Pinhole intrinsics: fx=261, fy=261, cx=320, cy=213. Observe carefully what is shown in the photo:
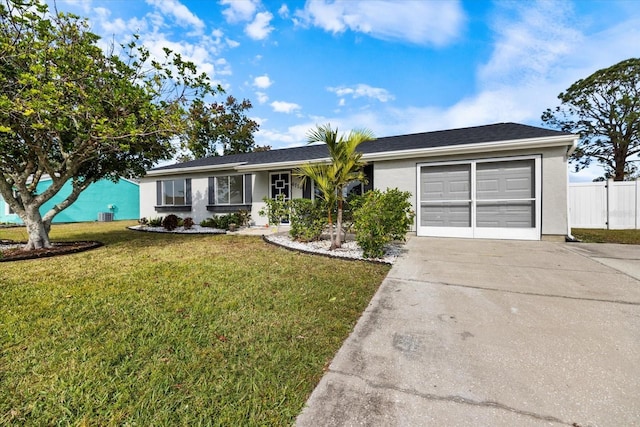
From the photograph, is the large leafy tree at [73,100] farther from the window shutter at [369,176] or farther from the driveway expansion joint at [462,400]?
the driveway expansion joint at [462,400]

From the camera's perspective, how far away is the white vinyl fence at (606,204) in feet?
32.5

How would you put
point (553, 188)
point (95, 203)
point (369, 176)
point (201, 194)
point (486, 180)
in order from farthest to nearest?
point (95, 203)
point (201, 194)
point (369, 176)
point (486, 180)
point (553, 188)

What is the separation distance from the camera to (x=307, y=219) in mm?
6992

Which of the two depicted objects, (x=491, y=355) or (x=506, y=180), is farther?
(x=506, y=180)

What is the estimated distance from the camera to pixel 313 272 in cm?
439

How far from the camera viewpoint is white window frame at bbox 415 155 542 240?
688 cm

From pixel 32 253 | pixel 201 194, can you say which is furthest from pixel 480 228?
pixel 201 194

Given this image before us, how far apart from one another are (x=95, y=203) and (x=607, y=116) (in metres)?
33.3

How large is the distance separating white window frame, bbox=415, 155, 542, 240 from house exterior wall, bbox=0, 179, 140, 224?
16.2 metres

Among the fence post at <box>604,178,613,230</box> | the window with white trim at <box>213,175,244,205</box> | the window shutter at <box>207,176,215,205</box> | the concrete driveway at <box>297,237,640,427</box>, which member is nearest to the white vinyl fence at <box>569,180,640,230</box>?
the fence post at <box>604,178,613,230</box>

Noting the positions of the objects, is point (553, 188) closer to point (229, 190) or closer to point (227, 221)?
point (227, 221)

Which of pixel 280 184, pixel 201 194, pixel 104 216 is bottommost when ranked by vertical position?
pixel 104 216

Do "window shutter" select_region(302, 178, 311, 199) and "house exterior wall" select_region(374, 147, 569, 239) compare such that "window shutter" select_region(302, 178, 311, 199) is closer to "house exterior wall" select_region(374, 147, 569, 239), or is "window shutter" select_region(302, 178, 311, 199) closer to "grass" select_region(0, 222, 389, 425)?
"house exterior wall" select_region(374, 147, 569, 239)

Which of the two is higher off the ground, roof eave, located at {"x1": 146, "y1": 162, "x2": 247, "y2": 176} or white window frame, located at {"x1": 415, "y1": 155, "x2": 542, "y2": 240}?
roof eave, located at {"x1": 146, "y1": 162, "x2": 247, "y2": 176}
